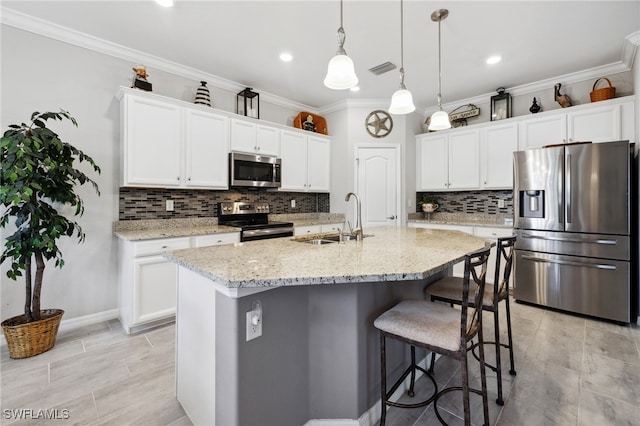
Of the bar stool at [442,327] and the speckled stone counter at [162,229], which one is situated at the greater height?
the speckled stone counter at [162,229]

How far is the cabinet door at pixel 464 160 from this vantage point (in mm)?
4316

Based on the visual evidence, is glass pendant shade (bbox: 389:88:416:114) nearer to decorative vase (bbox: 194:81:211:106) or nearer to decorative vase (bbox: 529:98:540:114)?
decorative vase (bbox: 194:81:211:106)

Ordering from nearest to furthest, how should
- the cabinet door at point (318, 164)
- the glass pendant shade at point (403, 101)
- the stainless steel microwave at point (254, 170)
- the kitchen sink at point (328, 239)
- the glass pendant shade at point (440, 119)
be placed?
the glass pendant shade at point (403, 101) → the kitchen sink at point (328, 239) → the glass pendant shade at point (440, 119) → the stainless steel microwave at point (254, 170) → the cabinet door at point (318, 164)

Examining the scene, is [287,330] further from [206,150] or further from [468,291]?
[206,150]

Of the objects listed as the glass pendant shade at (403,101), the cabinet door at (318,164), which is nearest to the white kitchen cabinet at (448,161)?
the cabinet door at (318,164)

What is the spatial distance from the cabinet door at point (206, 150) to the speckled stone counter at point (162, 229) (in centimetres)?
51

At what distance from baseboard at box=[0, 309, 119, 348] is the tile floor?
0.41ft

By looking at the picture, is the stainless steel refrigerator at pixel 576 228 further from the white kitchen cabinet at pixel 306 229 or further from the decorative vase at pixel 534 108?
the white kitchen cabinet at pixel 306 229

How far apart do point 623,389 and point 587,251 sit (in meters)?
1.56

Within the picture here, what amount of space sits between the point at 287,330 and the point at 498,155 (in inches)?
158

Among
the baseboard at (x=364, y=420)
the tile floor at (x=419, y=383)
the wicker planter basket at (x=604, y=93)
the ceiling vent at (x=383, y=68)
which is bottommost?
the tile floor at (x=419, y=383)

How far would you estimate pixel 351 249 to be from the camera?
180cm

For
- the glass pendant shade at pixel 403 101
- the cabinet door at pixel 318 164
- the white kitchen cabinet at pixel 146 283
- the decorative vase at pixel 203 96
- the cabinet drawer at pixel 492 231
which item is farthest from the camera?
the cabinet door at pixel 318 164

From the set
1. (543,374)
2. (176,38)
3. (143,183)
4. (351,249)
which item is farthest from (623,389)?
(176,38)
